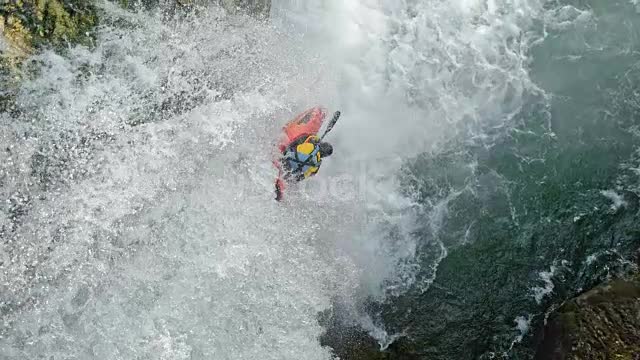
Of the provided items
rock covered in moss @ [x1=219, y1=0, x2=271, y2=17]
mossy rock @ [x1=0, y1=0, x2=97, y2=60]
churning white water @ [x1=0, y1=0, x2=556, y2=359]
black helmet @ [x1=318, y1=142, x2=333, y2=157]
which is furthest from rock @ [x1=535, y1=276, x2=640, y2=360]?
mossy rock @ [x1=0, y1=0, x2=97, y2=60]

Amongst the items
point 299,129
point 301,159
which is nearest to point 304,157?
point 301,159

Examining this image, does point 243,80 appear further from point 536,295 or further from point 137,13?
point 536,295

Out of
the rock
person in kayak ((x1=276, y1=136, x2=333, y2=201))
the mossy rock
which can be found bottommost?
the rock

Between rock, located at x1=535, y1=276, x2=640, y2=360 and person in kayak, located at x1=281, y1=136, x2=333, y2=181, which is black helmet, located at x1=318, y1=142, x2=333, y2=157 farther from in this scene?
rock, located at x1=535, y1=276, x2=640, y2=360

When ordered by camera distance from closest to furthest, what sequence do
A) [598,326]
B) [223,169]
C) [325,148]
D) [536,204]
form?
1. [598,326]
2. [325,148]
3. [223,169]
4. [536,204]

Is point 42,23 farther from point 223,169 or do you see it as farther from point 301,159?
point 301,159

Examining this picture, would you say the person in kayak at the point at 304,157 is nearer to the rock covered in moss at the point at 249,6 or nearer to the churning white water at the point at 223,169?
the churning white water at the point at 223,169
